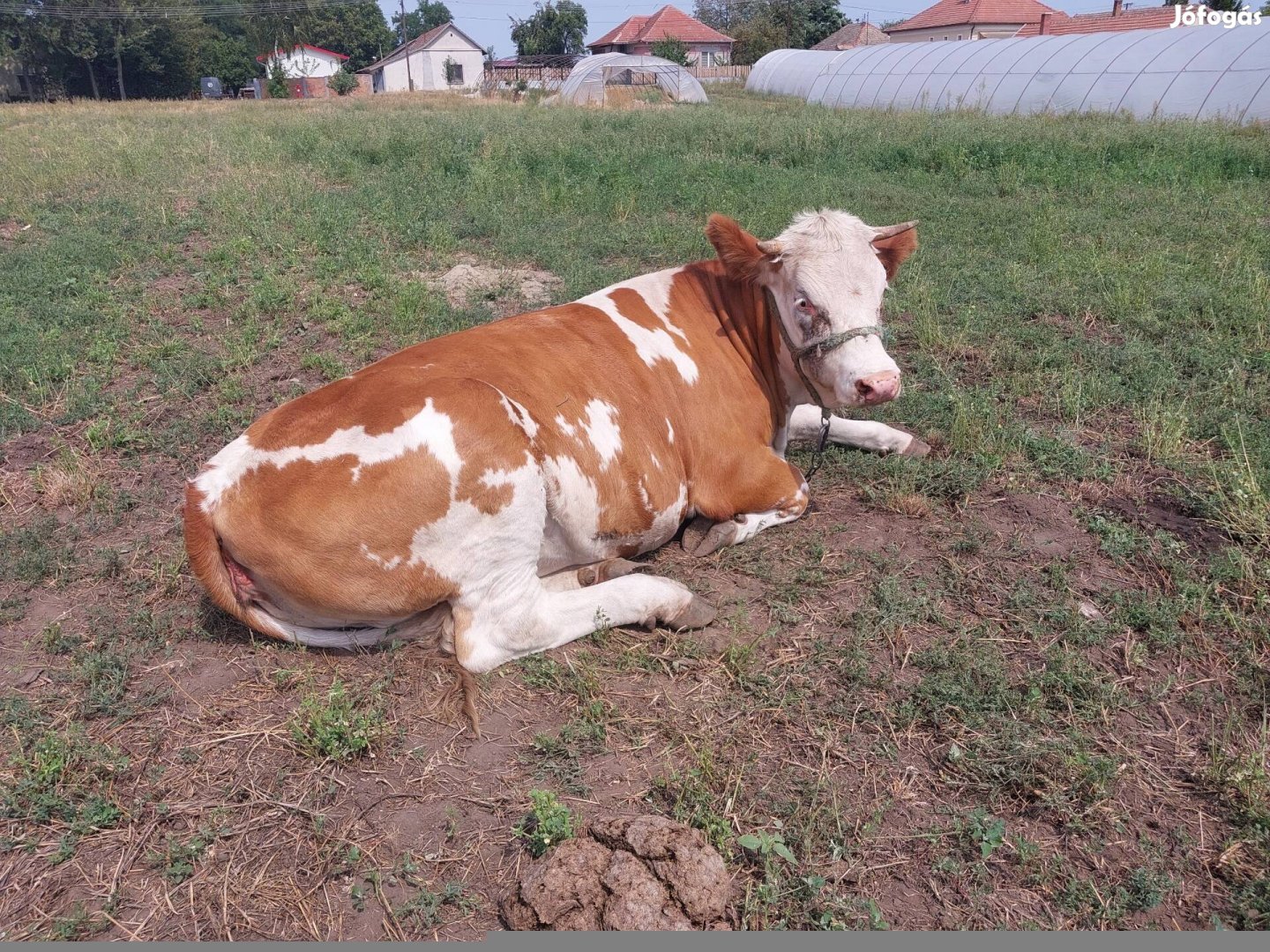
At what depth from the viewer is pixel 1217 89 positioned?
18.1 meters

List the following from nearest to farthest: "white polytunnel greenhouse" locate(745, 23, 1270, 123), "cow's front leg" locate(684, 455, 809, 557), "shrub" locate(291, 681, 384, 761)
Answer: "shrub" locate(291, 681, 384, 761) → "cow's front leg" locate(684, 455, 809, 557) → "white polytunnel greenhouse" locate(745, 23, 1270, 123)

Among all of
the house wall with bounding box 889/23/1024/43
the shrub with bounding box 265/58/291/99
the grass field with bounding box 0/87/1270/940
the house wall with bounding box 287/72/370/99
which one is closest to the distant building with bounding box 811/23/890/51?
the house wall with bounding box 889/23/1024/43

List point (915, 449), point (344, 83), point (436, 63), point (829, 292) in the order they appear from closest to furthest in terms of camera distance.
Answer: point (829, 292), point (915, 449), point (344, 83), point (436, 63)

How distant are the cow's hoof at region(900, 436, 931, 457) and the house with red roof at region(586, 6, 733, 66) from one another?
263ft

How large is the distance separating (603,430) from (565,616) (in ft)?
2.98

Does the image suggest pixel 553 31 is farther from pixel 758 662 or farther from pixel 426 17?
pixel 758 662

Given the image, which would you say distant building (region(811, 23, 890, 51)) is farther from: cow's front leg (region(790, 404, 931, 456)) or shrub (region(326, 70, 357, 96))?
cow's front leg (region(790, 404, 931, 456))

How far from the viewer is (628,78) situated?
40.2m

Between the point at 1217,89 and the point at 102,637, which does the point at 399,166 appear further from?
the point at 1217,89

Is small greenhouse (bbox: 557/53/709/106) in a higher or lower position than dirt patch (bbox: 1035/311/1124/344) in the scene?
higher

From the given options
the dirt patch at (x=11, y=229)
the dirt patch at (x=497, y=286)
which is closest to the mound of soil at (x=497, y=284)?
the dirt patch at (x=497, y=286)

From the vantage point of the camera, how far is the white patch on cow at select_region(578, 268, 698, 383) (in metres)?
4.71

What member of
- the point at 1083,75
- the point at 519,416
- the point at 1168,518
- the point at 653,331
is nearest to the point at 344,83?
the point at 1083,75

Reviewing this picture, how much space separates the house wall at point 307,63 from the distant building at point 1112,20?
5715 centimetres
